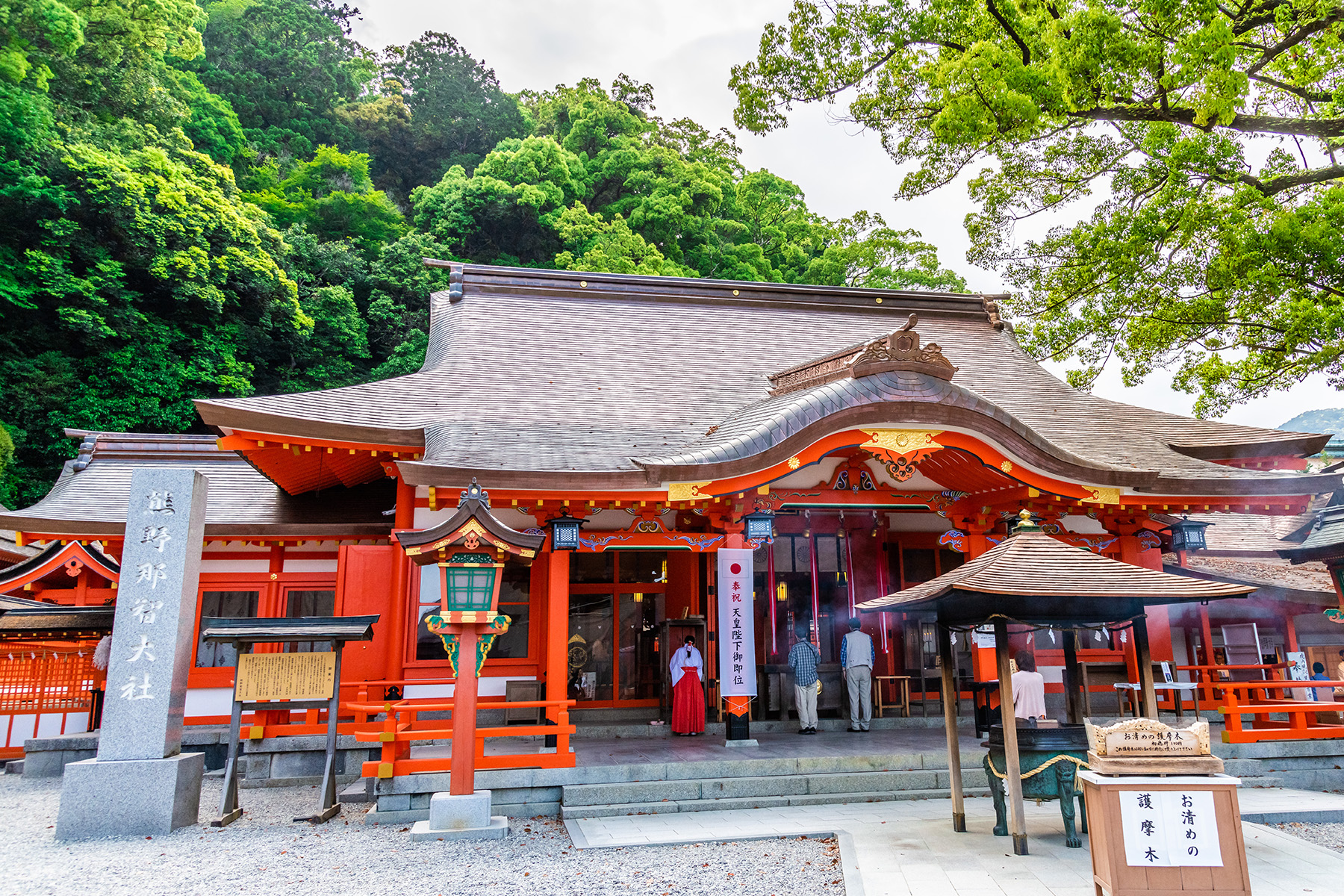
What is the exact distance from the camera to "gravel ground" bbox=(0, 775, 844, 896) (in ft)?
18.1

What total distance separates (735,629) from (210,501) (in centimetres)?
799

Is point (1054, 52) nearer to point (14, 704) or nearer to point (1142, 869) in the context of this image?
point (1142, 869)

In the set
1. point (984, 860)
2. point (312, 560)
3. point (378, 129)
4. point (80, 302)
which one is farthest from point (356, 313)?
point (984, 860)

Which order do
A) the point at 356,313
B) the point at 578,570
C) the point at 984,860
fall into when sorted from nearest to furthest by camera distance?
the point at 984,860 → the point at 578,570 → the point at 356,313

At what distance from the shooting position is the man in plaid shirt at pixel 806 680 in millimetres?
10469

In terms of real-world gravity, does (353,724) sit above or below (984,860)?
above

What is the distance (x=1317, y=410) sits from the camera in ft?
237

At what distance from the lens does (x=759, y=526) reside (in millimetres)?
9297

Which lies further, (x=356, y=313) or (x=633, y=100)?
(x=633, y=100)

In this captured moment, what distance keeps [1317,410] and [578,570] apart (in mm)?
85106

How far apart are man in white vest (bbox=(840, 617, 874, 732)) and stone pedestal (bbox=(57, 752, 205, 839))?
7.76m

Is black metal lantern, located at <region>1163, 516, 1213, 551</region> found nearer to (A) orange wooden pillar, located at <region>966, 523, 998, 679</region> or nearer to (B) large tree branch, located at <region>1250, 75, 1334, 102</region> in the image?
(A) orange wooden pillar, located at <region>966, 523, 998, 679</region>

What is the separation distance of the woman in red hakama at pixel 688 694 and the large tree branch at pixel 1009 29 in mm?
8113

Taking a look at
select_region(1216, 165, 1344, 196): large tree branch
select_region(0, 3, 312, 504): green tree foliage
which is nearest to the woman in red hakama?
select_region(1216, 165, 1344, 196): large tree branch
